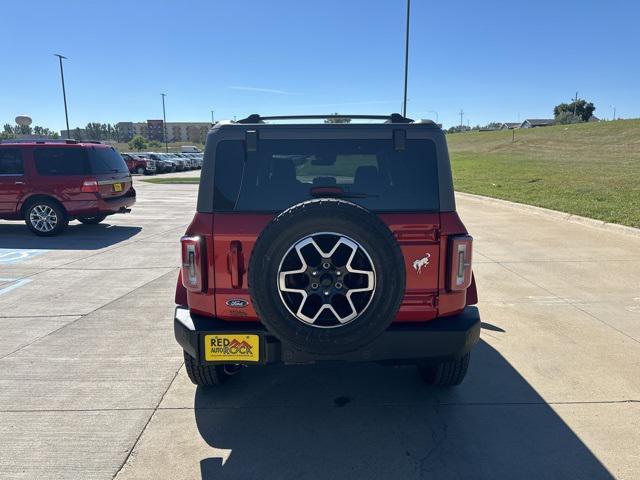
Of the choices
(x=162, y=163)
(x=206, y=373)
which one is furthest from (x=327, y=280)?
(x=162, y=163)

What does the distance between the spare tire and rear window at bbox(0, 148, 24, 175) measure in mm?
9376

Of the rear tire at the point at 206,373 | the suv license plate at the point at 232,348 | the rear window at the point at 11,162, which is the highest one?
the rear window at the point at 11,162

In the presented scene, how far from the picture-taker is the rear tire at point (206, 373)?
11.1 ft

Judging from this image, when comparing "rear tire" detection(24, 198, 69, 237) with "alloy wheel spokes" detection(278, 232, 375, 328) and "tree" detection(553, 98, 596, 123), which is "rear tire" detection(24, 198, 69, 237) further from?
"tree" detection(553, 98, 596, 123)

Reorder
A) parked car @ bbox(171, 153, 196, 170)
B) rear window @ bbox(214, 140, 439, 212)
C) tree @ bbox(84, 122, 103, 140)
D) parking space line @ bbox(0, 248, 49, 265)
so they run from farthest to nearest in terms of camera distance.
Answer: tree @ bbox(84, 122, 103, 140)
parked car @ bbox(171, 153, 196, 170)
parking space line @ bbox(0, 248, 49, 265)
rear window @ bbox(214, 140, 439, 212)

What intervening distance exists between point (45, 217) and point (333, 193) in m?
9.05

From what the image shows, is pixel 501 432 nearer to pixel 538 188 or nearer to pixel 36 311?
pixel 36 311

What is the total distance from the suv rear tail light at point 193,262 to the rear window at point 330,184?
25cm

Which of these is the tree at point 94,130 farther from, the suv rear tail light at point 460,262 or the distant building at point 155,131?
the suv rear tail light at point 460,262

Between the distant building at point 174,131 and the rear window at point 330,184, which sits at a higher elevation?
the distant building at point 174,131

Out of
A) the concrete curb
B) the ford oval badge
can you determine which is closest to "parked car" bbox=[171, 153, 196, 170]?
the concrete curb

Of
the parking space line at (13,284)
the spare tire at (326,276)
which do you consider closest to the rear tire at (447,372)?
the spare tire at (326,276)

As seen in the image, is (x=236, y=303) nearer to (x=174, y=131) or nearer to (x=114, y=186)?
(x=114, y=186)

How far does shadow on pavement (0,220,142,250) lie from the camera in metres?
9.15
